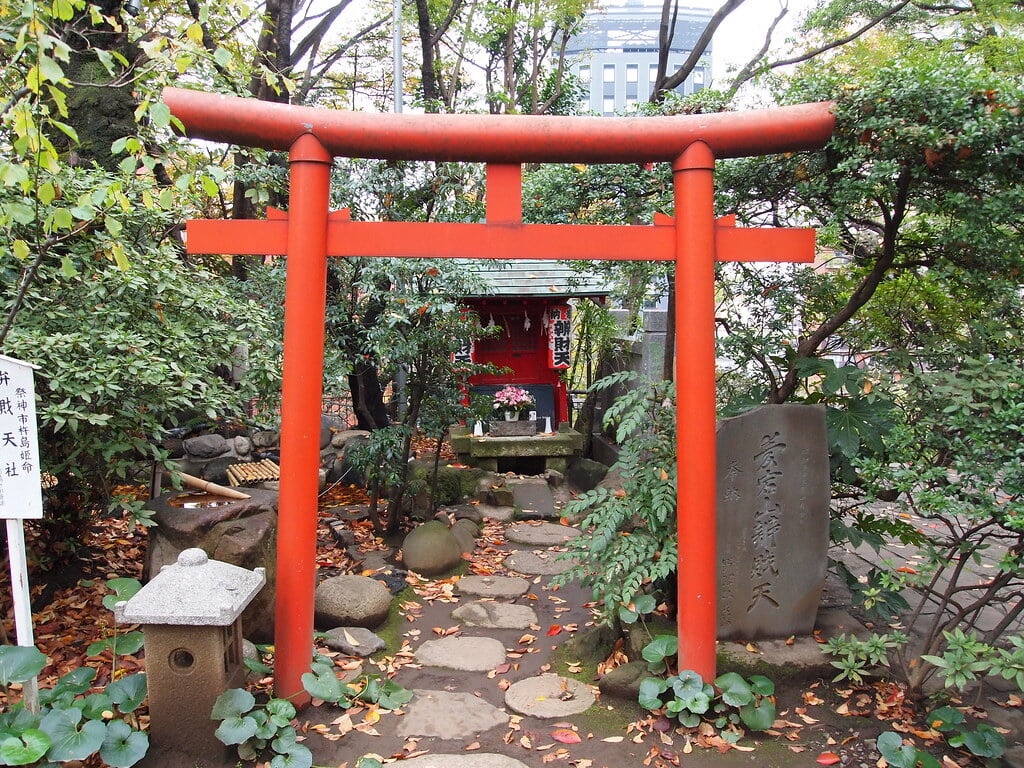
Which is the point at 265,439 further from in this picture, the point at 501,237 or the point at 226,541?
the point at 501,237

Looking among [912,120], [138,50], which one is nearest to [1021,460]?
[912,120]

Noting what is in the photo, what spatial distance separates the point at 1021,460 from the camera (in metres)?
3.28

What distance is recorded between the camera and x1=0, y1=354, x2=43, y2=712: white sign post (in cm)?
315

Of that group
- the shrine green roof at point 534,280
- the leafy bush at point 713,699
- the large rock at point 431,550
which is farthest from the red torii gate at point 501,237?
the shrine green roof at point 534,280

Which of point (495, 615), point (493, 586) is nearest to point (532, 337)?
point (493, 586)

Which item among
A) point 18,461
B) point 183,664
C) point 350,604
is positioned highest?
point 18,461

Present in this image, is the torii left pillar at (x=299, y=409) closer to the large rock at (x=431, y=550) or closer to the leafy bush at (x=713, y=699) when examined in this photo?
the leafy bush at (x=713, y=699)

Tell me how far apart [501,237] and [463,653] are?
122 inches

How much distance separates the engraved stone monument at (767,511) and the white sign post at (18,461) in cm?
385

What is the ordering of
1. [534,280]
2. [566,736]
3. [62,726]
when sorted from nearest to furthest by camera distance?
[62,726] → [566,736] → [534,280]

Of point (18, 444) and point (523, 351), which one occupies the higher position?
point (523, 351)

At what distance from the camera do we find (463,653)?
16.4ft

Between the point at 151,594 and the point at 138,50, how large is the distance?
7.23 meters

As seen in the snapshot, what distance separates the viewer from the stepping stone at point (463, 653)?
4.81 m
